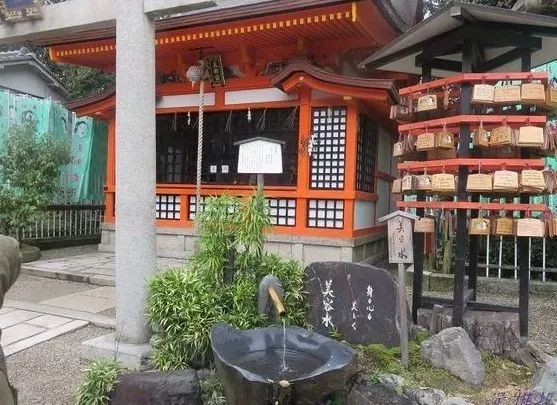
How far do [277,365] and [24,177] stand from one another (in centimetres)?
837

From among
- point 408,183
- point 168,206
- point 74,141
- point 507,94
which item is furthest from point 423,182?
point 74,141

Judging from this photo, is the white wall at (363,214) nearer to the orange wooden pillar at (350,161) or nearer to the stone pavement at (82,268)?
the orange wooden pillar at (350,161)

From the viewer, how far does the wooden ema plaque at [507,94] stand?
429cm

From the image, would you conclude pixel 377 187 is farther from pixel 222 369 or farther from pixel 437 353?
pixel 222 369

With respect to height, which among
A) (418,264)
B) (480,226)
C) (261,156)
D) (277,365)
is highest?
(261,156)

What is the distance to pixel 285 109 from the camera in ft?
29.1

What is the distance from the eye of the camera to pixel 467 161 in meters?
4.44

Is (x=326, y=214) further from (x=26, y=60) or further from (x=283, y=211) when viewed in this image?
(x=26, y=60)

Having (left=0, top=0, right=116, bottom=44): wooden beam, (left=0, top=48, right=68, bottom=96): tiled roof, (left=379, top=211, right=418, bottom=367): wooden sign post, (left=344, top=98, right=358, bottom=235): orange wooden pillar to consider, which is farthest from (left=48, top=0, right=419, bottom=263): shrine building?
(left=0, top=48, right=68, bottom=96): tiled roof

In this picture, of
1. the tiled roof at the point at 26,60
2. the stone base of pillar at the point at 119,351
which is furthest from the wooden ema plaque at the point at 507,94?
the tiled roof at the point at 26,60

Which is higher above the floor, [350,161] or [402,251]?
[350,161]

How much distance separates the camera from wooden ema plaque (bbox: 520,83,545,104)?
423 centimetres

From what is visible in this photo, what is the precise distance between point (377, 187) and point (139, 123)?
6346 millimetres

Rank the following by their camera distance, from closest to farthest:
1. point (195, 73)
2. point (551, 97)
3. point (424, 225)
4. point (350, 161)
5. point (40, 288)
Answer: point (551, 97)
point (424, 225)
point (40, 288)
point (350, 161)
point (195, 73)
